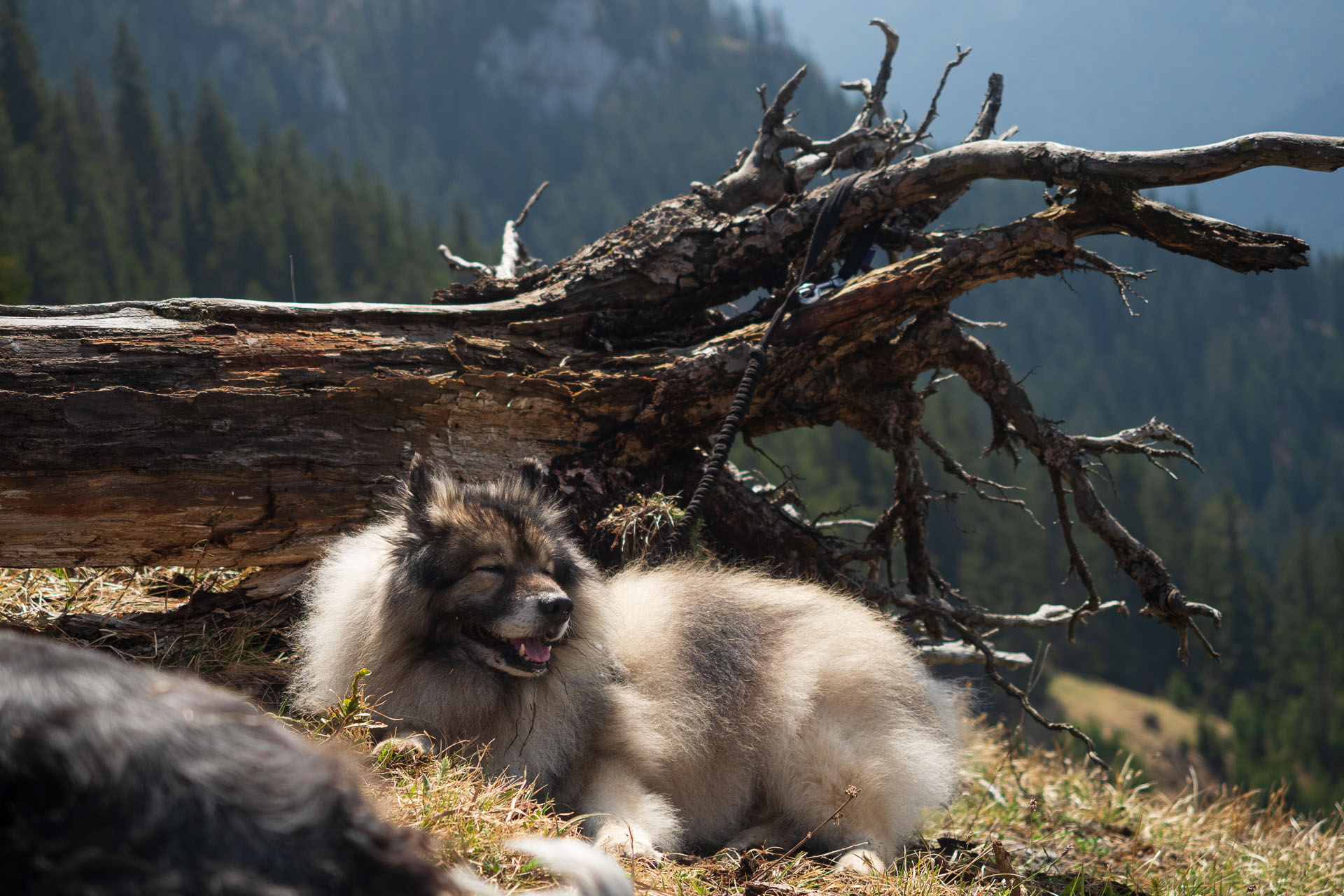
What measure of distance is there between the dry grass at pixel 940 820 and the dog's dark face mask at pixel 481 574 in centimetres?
43

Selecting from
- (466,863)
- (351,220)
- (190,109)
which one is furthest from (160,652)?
(190,109)

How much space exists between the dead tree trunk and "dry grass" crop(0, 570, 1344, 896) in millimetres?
632

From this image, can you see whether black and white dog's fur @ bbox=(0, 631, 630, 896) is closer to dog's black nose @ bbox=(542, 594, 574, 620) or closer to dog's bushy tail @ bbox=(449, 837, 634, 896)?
dog's bushy tail @ bbox=(449, 837, 634, 896)

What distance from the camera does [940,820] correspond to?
5215mm

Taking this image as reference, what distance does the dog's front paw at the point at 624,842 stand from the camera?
3.14 meters

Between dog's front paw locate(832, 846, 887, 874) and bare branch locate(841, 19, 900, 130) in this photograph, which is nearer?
dog's front paw locate(832, 846, 887, 874)

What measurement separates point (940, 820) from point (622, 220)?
479 feet

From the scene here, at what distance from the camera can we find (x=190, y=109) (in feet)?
409

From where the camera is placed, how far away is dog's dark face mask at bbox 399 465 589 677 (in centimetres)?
341

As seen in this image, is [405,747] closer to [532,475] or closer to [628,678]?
[628,678]

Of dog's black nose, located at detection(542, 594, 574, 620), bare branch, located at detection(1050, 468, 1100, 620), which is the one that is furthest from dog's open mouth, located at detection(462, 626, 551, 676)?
bare branch, located at detection(1050, 468, 1100, 620)

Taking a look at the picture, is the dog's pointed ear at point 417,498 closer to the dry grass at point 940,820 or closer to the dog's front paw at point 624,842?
the dry grass at point 940,820

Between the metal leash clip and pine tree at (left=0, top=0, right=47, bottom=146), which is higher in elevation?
pine tree at (left=0, top=0, right=47, bottom=146)

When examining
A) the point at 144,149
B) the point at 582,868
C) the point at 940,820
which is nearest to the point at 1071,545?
the point at 940,820
